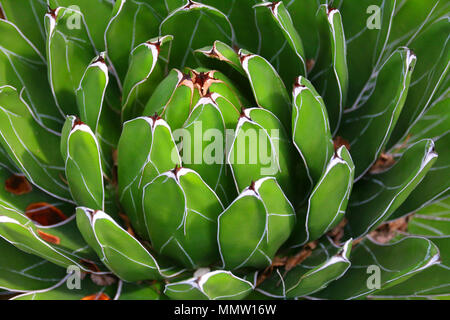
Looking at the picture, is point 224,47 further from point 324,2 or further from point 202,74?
point 324,2

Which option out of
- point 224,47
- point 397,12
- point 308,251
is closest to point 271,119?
point 224,47

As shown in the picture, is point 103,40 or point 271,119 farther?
point 103,40

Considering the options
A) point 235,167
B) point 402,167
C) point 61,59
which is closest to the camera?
point 235,167

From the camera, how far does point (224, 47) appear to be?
119 centimetres

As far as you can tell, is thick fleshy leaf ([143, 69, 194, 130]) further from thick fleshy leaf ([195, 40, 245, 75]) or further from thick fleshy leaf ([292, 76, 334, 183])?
thick fleshy leaf ([292, 76, 334, 183])

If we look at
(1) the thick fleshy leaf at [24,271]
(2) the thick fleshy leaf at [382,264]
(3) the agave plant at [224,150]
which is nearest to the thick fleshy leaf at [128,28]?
(3) the agave plant at [224,150]

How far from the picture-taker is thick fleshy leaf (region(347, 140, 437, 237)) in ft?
3.51

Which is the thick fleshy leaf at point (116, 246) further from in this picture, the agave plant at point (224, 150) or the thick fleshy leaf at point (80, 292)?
the thick fleshy leaf at point (80, 292)

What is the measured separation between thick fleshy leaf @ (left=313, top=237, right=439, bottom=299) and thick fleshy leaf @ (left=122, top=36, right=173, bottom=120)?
567mm

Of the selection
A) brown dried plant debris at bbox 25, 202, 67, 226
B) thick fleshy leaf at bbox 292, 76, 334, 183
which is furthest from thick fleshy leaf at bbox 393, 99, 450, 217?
brown dried plant debris at bbox 25, 202, 67, 226

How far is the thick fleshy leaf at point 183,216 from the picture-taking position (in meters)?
1.03

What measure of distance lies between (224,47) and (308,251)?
18.7 inches

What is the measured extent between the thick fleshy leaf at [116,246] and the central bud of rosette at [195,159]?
63 millimetres

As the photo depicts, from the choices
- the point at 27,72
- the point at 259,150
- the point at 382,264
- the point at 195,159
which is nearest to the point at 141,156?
the point at 195,159
